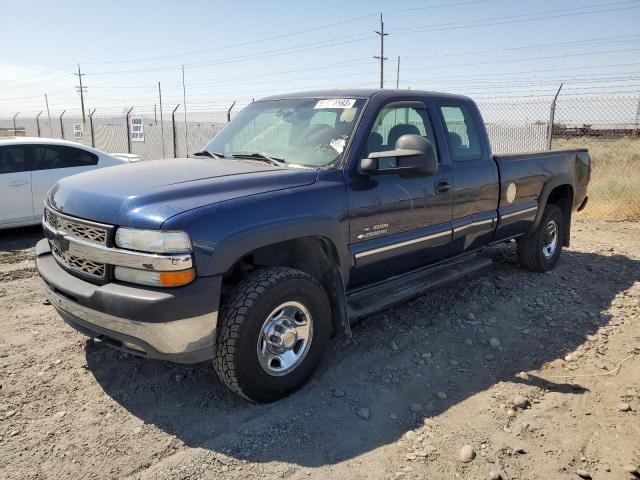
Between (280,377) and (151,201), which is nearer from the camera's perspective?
(151,201)

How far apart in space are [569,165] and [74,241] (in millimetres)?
5391

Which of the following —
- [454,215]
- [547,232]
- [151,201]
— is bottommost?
[547,232]

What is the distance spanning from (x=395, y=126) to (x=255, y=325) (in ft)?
6.76

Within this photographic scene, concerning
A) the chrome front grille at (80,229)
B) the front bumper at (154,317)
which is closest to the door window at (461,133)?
the front bumper at (154,317)

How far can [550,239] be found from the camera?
20.6 ft

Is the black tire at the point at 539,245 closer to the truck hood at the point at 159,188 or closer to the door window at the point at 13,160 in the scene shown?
the truck hood at the point at 159,188

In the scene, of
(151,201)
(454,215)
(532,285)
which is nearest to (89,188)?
(151,201)

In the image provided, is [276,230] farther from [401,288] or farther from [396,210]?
[401,288]

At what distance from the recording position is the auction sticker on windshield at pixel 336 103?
13.0 ft

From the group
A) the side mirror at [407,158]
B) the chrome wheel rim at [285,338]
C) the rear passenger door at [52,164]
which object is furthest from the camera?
the rear passenger door at [52,164]

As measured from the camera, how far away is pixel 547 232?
6156mm

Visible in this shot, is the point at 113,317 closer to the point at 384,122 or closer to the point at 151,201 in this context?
the point at 151,201

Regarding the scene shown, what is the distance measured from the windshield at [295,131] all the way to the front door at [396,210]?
22 cm

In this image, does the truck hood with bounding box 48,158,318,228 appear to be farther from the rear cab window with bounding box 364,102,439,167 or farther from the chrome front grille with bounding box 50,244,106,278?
the rear cab window with bounding box 364,102,439,167
